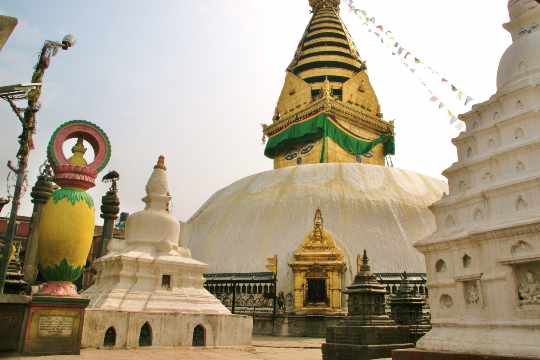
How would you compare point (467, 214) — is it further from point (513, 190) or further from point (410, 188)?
point (410, 188)

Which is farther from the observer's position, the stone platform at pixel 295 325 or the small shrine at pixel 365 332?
the stone platform at pixel 295 325

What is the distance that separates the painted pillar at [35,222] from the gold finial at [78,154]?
420 inches

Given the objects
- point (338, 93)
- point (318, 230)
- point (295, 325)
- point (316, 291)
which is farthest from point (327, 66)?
point (295, 325)

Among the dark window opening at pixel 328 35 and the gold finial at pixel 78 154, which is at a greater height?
the dark window opening at pixel 328 35

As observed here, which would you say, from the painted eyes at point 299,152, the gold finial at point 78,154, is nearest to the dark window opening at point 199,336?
the gold finial at point 78,154

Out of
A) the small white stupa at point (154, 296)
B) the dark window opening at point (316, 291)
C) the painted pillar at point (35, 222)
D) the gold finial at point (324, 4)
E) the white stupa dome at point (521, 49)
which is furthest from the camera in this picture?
the gold finial at point (324, 4)

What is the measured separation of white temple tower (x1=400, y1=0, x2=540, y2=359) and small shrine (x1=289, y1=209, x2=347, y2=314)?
11.6 m

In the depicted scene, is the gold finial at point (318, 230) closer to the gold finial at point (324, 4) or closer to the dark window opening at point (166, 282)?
the dark window opening at point (166, 282)

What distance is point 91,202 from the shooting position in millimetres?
11016

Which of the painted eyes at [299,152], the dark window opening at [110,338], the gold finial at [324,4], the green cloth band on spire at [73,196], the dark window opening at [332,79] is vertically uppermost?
the gold finial at [324,4]

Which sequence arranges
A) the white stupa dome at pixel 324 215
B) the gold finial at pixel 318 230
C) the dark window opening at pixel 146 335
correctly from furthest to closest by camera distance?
the white stupa dome at pixel 324 215 < the gold finial at pixel 318 230 < the dark window opening at pixel 146 335

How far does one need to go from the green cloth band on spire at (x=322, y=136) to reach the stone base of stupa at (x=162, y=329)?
893 inches

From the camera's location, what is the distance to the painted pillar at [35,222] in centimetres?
2109

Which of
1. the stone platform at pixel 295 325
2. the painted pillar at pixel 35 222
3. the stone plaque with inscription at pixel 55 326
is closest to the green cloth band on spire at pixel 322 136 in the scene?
the stone platform at pixel 295 325
